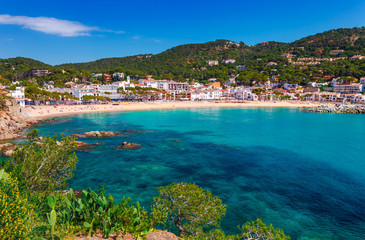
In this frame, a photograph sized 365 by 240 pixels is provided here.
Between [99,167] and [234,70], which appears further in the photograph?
[234,70]

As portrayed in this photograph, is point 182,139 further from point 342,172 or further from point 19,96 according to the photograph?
point 19,96

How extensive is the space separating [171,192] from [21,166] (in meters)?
7.52

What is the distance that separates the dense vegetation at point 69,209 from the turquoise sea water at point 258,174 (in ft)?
13.8

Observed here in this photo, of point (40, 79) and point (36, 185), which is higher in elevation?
point (40, 79)

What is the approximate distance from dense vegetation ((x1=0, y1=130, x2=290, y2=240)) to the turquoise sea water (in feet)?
13.8

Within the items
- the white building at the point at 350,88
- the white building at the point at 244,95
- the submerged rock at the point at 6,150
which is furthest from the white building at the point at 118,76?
the white building at the point at 350,88

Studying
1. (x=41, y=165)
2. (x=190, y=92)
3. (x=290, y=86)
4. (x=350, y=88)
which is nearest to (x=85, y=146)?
(x=41, y=165)

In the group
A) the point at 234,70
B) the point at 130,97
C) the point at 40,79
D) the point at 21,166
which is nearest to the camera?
→ the point at 21,166

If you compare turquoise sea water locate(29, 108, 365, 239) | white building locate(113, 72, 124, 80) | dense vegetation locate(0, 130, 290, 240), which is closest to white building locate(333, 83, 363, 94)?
turquoise sea water locate(29, 108, 365, 239)

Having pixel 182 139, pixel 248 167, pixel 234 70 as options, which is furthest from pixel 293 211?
pixel 234 70

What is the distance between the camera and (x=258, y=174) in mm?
22375

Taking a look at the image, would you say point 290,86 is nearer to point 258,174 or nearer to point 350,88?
point 350,88

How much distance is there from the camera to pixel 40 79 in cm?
12862

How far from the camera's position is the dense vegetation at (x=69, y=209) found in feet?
23.0
